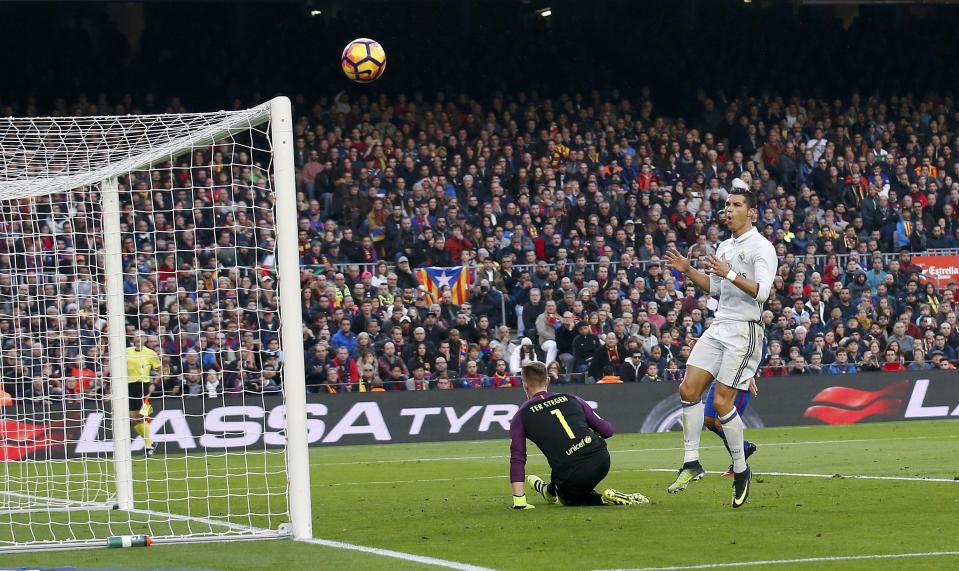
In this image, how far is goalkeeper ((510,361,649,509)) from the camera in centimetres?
1097

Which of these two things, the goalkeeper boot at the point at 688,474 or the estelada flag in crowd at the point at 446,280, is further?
the estelada flag in crowd at the point at 446,280

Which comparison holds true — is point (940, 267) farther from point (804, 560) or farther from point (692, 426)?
point (804, 560)

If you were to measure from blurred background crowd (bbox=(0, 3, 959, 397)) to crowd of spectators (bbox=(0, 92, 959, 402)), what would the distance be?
6 centimetres

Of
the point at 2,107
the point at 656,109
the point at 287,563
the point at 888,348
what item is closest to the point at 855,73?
the point at 656,109

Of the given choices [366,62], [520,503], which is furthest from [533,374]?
[366,62]

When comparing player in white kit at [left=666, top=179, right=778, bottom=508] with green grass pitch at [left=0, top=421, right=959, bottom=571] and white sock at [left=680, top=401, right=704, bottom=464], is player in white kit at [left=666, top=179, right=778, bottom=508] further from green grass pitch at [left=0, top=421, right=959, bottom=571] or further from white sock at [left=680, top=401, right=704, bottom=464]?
green grass pitch at [left=0, top=421, right=959, bottom=571]

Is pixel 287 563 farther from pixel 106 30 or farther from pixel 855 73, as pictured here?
pixel 855 73

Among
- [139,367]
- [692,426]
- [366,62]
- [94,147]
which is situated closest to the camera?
[692,426]

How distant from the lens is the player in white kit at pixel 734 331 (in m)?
10.7

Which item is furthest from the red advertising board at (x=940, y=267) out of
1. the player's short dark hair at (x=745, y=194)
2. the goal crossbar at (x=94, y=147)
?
the goal crossbar at (x=94, y=147)

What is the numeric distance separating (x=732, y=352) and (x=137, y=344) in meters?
10.9

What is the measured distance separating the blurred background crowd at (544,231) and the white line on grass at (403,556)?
29.3 ft

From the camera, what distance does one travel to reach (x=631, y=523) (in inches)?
388

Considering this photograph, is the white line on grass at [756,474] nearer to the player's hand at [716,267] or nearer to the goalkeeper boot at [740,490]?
the goalkeeper boot at [740,490]
